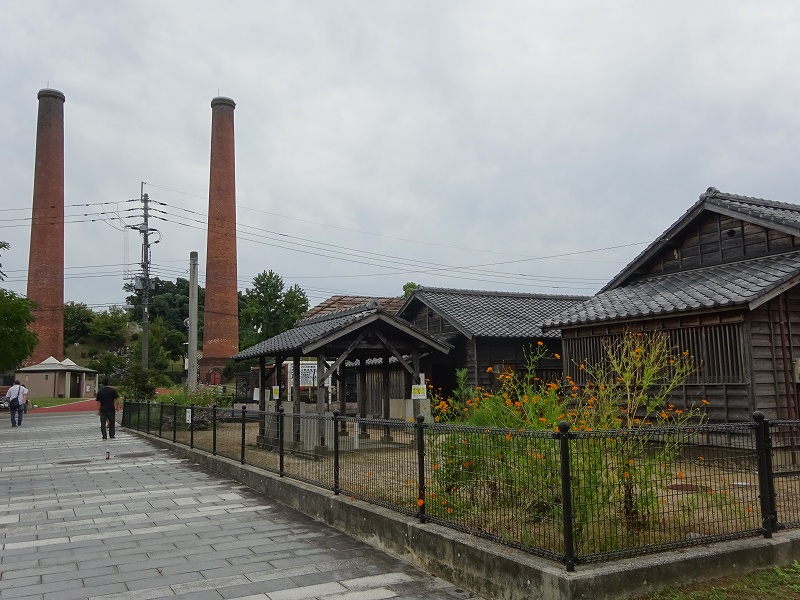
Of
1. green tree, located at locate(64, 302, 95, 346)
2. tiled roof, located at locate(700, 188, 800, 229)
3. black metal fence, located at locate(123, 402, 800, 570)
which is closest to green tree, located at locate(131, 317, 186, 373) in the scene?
green tree, located at locate(64, 302, 95, 346)

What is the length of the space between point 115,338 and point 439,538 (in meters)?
68.0

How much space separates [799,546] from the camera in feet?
17.0

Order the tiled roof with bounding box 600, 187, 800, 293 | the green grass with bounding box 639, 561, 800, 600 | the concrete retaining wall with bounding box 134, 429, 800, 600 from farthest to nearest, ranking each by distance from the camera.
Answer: the tiled roof with bounding box 600, 187, 800, 293 → the green grass with bounding box 639, 561, 800, 600 → the concrete retaining wall with bounding box 134, 429, 800, 600

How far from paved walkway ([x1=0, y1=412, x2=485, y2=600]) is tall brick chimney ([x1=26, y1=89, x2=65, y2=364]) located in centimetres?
4311

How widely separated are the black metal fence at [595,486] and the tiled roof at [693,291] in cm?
536

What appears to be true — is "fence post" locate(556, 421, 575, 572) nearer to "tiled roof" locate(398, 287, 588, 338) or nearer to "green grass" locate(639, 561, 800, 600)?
"green grass" locate(639, 561, 800, 600)

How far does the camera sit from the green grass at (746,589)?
174 inches

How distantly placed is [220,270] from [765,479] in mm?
46112

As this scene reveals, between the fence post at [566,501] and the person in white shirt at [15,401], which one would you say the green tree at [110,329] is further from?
the fence post at [566,501]

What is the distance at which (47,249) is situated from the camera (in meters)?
49.7

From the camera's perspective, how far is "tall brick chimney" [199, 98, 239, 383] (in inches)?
1886

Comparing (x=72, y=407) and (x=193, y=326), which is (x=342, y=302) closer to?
(x=193, y=326)

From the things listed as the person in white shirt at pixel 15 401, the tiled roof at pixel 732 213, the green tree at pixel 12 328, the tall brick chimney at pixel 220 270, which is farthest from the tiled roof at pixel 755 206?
the tall brick chimney at pixel 220 270

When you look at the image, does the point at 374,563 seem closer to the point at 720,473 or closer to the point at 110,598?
the point at 110,598
